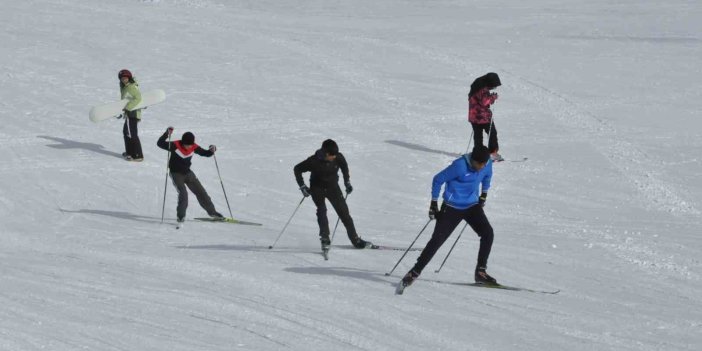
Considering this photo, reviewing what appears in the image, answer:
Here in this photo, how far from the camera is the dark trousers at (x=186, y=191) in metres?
13.1

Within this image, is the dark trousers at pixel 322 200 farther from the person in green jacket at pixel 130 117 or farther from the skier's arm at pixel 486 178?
the person in green jacket at pixel 130 117

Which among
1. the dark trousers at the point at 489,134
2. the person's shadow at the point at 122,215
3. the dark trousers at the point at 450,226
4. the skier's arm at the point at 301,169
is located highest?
the dark trousers at the point at 489,134

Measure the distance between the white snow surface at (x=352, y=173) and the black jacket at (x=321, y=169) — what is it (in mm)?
883

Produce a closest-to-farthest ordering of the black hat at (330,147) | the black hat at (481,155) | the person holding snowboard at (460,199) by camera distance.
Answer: the black hat at (481,155), the person holding snowboard at (460,199), the black hat at (330,147)

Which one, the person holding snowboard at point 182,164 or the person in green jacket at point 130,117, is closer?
the person holding snowboard at point 182,164

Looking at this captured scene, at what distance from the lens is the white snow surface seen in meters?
9.09

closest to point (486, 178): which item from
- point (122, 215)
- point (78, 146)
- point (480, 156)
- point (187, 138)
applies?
point (480, 156)

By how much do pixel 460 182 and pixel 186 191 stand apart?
4.80m

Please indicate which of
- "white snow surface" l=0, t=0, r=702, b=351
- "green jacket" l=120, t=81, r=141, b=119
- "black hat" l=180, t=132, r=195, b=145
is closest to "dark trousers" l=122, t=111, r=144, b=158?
"green jacket" l=120, t=81, r=141, b=119

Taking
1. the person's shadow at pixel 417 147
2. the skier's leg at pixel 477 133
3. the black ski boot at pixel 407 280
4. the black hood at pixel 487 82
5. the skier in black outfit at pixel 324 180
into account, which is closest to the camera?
the black ski boot at pixel 407 280

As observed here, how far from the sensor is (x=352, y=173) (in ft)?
54.5

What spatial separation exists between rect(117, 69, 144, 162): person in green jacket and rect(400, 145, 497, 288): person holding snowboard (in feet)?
25.8

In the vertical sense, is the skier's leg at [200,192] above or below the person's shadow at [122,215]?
above

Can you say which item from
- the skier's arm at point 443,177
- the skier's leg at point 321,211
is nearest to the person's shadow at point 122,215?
the skier's leg at point 321,211
